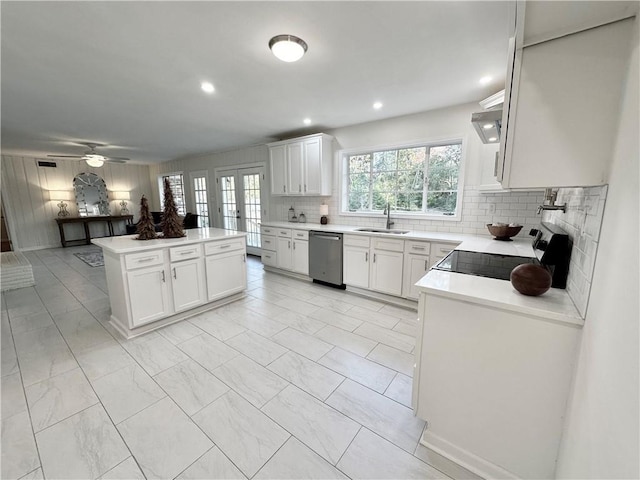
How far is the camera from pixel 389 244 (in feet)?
10.5

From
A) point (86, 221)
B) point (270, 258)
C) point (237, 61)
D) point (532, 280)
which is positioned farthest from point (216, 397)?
point (86, 221)

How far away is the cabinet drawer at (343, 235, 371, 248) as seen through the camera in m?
3.40

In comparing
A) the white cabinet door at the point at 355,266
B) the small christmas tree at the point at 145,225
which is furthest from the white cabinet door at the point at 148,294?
the white cabinet door at the point at 355,266

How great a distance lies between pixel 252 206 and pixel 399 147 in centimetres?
342

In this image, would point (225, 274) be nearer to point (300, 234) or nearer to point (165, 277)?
point (165, 277)

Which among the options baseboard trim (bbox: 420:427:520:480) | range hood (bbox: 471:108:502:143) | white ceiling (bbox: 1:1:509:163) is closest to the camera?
baseboard trim (bbox: 420:427:520:480)

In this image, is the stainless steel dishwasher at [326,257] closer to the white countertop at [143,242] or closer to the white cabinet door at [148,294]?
the white countertop at [143,242]

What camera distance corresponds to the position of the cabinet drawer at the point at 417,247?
9.63 feet

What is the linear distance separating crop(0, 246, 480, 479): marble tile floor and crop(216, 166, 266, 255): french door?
298 cm

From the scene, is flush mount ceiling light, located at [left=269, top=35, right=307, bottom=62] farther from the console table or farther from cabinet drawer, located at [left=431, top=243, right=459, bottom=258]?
the console table

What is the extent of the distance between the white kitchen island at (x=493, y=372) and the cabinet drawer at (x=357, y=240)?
192cm

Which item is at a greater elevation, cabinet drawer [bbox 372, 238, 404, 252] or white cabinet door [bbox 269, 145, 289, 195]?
white cabinet door [bbox 269, 145, 289, 195]

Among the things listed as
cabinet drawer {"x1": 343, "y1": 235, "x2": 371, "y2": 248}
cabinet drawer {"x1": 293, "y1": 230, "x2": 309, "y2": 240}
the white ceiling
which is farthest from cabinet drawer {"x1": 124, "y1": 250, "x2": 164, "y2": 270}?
cabinet drawer {"x1": 343, "y1": 235, "x2": 371, "y2": 248}

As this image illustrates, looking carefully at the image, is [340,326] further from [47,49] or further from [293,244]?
[47,49]
